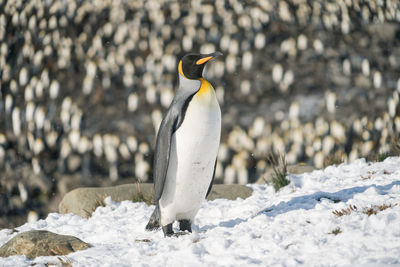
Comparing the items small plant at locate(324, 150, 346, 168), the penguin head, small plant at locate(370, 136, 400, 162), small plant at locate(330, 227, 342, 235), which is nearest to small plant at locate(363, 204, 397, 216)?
small plant at locate(330, 227, 342, 235)

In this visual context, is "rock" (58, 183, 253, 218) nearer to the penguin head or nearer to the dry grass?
the dry grass

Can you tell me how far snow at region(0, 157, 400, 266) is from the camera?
2.54m

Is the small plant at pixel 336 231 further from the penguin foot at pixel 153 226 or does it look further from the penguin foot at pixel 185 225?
the penguin foot at pixel 153 226

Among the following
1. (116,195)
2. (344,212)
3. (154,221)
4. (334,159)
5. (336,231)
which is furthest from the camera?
(334,159)

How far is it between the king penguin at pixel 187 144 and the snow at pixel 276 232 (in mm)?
300

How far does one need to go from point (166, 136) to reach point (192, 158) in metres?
0.26

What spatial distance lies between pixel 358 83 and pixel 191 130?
3.53 m

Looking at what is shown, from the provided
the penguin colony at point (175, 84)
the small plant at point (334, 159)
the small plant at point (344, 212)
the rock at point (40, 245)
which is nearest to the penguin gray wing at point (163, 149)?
the rock at point (40, 245)

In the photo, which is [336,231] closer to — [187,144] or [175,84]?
[187,144]

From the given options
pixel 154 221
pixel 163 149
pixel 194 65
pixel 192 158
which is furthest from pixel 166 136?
pixel 154 221

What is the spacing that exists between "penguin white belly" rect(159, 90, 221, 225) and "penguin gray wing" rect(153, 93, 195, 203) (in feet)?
0.15

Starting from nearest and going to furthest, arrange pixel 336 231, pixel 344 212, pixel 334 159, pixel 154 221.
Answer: pixel 336 231, pixel 344 212, pixel 154 221, pixel 334 159

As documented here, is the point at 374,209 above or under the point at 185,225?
above

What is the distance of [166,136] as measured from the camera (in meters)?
3.38
